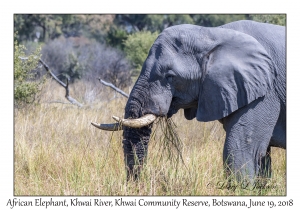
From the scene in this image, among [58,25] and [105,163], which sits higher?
[58,25]

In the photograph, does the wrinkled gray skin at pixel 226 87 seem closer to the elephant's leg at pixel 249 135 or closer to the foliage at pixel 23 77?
the elephant's leg at pixel 249 135

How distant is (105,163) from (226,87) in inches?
48.8

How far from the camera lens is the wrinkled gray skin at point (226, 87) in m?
4.75

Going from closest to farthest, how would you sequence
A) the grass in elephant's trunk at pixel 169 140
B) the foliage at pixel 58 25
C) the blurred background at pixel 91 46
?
the grass in elephant's trunk at pixel 169 140, the blurred background at pixel 91 46, the foliage at pixel 58 25

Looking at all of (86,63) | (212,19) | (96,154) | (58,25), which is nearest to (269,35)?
(96,154)

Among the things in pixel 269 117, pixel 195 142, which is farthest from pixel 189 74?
pixel 195 142

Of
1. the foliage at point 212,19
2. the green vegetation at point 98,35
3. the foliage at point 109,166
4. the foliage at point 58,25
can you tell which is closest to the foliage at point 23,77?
the foliage at point 109,166

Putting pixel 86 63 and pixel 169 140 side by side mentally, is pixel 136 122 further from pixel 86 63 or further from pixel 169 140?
→ pixel 86 63

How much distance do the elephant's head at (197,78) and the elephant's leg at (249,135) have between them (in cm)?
9

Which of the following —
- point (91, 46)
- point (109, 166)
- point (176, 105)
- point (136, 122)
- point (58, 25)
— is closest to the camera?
point (136, 122)

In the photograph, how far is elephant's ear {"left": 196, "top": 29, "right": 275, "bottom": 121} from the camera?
4738 mm

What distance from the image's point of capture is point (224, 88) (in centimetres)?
475

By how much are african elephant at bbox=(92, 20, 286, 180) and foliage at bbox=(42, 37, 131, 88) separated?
28.5 ft

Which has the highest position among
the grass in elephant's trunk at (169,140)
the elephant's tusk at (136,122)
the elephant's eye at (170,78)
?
the elephant's eye at (170,78)
